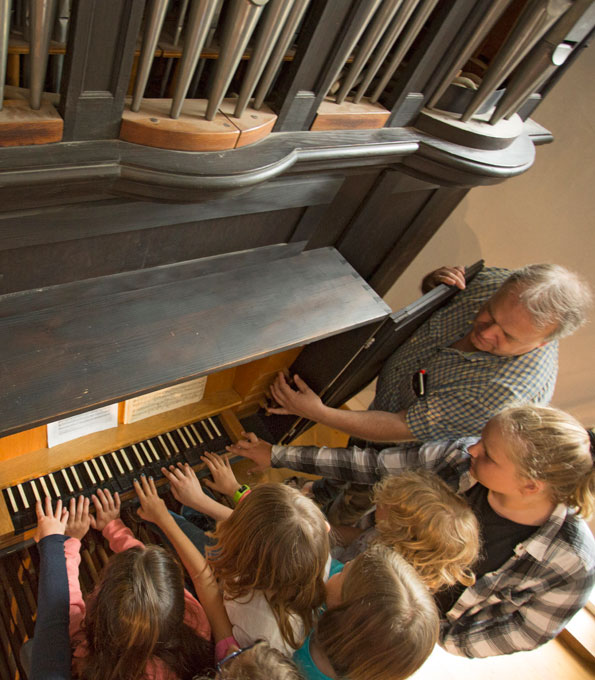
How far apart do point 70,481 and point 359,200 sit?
1475 millimetres

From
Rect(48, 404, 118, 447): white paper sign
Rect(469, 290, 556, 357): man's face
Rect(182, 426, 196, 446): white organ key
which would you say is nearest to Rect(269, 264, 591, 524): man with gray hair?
Rect(469, 290, 556, 357): man's face

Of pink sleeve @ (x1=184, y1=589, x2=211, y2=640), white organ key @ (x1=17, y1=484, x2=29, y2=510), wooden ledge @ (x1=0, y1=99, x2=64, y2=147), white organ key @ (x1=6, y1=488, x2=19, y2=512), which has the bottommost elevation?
white organ key @ (x1=6, y1=488, x2=19, y2=512)

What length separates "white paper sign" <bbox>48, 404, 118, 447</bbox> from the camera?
1.96 meters

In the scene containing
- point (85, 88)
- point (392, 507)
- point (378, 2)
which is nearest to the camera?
point (85, 88)

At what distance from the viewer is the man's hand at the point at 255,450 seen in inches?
91.3

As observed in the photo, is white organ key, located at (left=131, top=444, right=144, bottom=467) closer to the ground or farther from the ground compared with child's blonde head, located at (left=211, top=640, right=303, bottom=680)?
closer to the ground

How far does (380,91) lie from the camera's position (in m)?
1.62

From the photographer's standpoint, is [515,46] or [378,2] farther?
[515,46]

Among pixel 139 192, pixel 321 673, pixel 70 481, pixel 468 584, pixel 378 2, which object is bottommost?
pixel 70 481

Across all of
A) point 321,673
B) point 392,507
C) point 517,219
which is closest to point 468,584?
point 392,507

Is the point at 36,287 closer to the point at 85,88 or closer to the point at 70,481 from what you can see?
the point at 85,88

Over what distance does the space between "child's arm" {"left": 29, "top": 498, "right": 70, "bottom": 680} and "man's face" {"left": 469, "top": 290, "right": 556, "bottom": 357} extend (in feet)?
→ 5.35

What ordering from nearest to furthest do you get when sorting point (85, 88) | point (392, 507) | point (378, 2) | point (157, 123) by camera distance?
point (85, 88) → point (157, 123) → point (378, 2) → point (392, 507)

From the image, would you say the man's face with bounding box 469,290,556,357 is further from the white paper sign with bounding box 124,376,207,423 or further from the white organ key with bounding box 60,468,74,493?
the white organ key with bounding box 60,468,74,493
